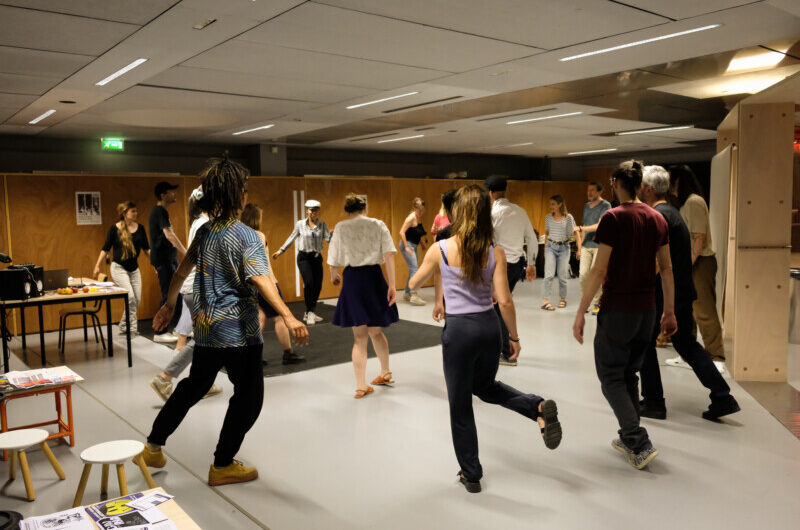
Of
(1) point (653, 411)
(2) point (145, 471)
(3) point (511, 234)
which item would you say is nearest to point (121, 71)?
(2) point (145, 471)

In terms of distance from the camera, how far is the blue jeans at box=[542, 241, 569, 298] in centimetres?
902

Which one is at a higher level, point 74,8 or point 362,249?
point 74,8

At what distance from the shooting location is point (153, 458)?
346 cm

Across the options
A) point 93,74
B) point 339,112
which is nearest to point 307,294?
point 339,112

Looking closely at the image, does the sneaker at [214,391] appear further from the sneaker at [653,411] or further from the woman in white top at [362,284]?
the sneaker at [653,411]

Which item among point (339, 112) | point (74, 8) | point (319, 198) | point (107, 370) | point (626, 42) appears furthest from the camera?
point (319, 198)

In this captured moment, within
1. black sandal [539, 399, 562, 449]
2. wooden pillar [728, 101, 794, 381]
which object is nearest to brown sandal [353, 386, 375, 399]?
black sandal [539, 399, 562, 449]

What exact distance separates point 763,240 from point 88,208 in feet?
26.5

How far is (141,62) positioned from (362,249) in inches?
82.0

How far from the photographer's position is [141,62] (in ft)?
14.2

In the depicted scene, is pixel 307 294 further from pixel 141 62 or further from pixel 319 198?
pixel 141 62

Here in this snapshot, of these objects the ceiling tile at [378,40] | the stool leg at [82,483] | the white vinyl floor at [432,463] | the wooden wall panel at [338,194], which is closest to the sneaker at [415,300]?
the wooden wall panel at [338,194]

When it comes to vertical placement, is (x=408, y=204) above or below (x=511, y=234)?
above

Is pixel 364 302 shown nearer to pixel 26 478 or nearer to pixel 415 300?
pixel 26 478
